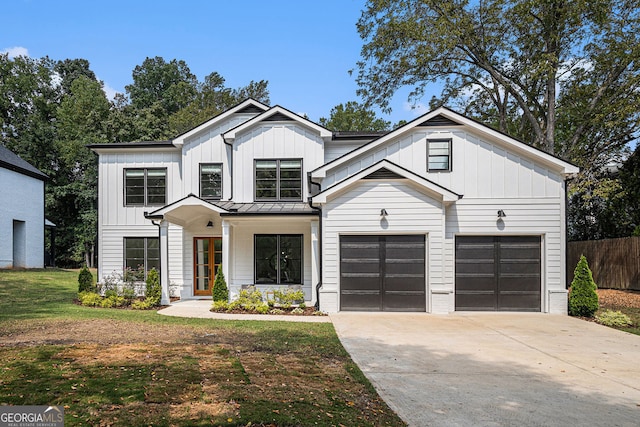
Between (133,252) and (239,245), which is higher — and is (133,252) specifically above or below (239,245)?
below

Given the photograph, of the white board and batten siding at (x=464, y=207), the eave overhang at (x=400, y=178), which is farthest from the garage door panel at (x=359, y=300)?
the eave overhang at (x=400, y=178)

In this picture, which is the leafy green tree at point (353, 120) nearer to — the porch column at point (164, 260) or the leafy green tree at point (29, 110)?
the leafy green tree at point (29, 110)

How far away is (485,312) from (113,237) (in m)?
13.5

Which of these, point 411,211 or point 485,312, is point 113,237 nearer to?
point 411,211

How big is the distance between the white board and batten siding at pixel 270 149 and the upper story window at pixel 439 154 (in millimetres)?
3899

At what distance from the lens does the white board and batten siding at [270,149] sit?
588 inches

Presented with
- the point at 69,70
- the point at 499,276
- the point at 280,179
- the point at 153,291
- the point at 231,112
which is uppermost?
the point at 69,70

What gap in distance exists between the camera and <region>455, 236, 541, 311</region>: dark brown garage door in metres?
12.5

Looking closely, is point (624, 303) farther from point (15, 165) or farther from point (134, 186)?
point (15, 165)

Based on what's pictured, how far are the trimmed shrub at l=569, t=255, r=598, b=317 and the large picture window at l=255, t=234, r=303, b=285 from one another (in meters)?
8.51

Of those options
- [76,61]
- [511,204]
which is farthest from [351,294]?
[76,61]

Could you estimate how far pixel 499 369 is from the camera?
6.64m

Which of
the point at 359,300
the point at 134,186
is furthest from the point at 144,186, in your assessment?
the point at 359,300

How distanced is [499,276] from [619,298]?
7050 millimetres
